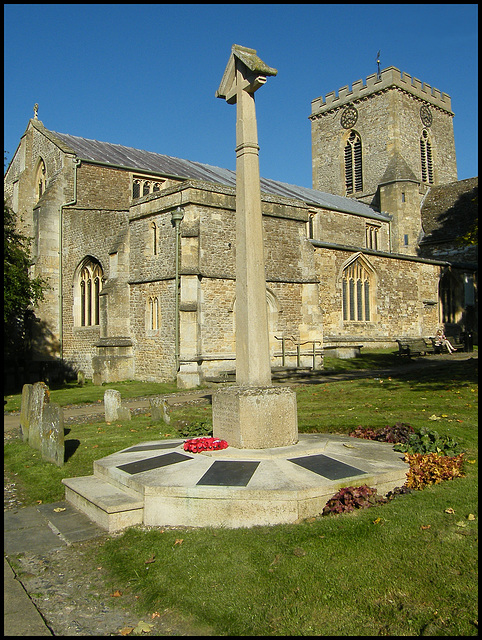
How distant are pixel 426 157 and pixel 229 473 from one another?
4617cm

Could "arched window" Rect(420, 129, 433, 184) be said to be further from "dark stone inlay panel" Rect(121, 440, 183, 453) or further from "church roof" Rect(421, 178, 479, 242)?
"dark stone inlay panel" Rect(121, 440, 183, 453)

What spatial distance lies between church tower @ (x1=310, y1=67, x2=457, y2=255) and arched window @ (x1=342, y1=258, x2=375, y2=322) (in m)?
11.9

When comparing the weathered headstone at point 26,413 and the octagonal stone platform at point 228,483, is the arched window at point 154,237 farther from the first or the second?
the octagonal stone platform at point 228,483

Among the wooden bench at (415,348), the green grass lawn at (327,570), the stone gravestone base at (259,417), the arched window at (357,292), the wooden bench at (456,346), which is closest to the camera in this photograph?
the green grass lawn at (327,570)

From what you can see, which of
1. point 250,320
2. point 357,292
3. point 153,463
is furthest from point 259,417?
point 357,292

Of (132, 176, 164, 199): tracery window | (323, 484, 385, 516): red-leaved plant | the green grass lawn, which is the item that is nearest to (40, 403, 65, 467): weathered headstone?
the green grass lawn

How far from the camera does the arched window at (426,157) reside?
4642 centimetres

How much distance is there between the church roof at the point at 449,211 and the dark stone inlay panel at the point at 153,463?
117ft

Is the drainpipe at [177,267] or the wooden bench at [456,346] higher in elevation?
the drainpipe at [177,267]

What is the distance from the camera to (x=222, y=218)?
20.5m

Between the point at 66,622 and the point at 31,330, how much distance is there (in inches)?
918

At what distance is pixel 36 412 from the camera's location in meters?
9.88

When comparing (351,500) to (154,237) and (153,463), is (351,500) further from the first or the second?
(154,237)

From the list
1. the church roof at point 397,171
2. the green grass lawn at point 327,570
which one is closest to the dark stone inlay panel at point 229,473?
the green grass lawn at point 327,570
